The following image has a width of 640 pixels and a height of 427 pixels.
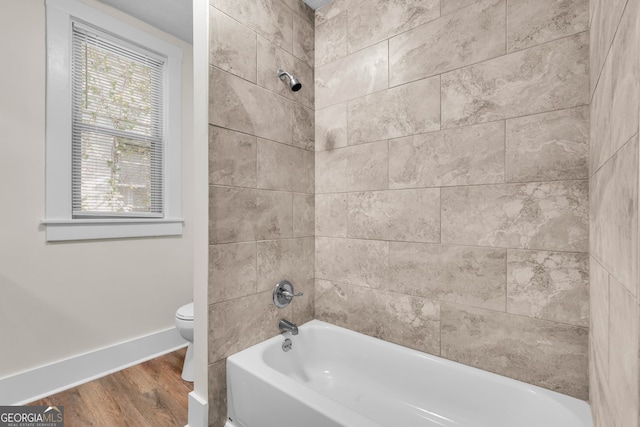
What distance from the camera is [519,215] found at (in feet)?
4.05

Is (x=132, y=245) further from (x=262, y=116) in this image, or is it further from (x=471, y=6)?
(x=471, y=6)

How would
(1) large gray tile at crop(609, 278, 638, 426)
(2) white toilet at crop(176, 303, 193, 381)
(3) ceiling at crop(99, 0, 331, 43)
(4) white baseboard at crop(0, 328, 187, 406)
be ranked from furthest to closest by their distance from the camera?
1. (3) ceiling at crop(99, 0, 331, 43)
2. (2) white toilet at crop(176, 303, 193, 381)
3. (4) white baseboard at crop(0, 328, 187, 406)
4. (1) large gray tile at crop(609, 278, 638, 426)

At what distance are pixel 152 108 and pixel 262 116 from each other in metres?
1.47

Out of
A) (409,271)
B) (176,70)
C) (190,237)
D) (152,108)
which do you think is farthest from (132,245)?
(409,271)

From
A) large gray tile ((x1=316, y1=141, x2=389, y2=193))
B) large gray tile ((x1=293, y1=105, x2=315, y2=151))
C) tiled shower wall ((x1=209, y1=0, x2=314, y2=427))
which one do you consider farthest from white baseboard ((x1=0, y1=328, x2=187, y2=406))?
large gray tile ((x1=293, y1=105, x2=315, y2=151))

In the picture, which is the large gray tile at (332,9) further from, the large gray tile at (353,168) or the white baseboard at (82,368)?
the white baseboard at (82,368)

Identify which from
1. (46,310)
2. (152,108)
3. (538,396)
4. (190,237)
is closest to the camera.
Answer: (538,396)

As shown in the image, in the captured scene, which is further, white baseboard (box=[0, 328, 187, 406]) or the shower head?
white baseboard (box=[0, 328, 187, 406])

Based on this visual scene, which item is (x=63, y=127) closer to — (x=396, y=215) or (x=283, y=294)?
(x=283, y=294)

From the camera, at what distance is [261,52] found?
1604 mm

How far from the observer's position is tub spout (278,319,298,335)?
1.66 meters

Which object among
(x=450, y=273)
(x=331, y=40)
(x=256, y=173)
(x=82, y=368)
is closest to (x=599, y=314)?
(x=450, y=273)

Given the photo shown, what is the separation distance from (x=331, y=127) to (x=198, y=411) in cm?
171

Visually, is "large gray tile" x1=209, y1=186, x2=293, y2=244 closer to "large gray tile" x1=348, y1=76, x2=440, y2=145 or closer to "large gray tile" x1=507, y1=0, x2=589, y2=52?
"large gray tile" x1=348, y1=76, x2=440, y2=145
